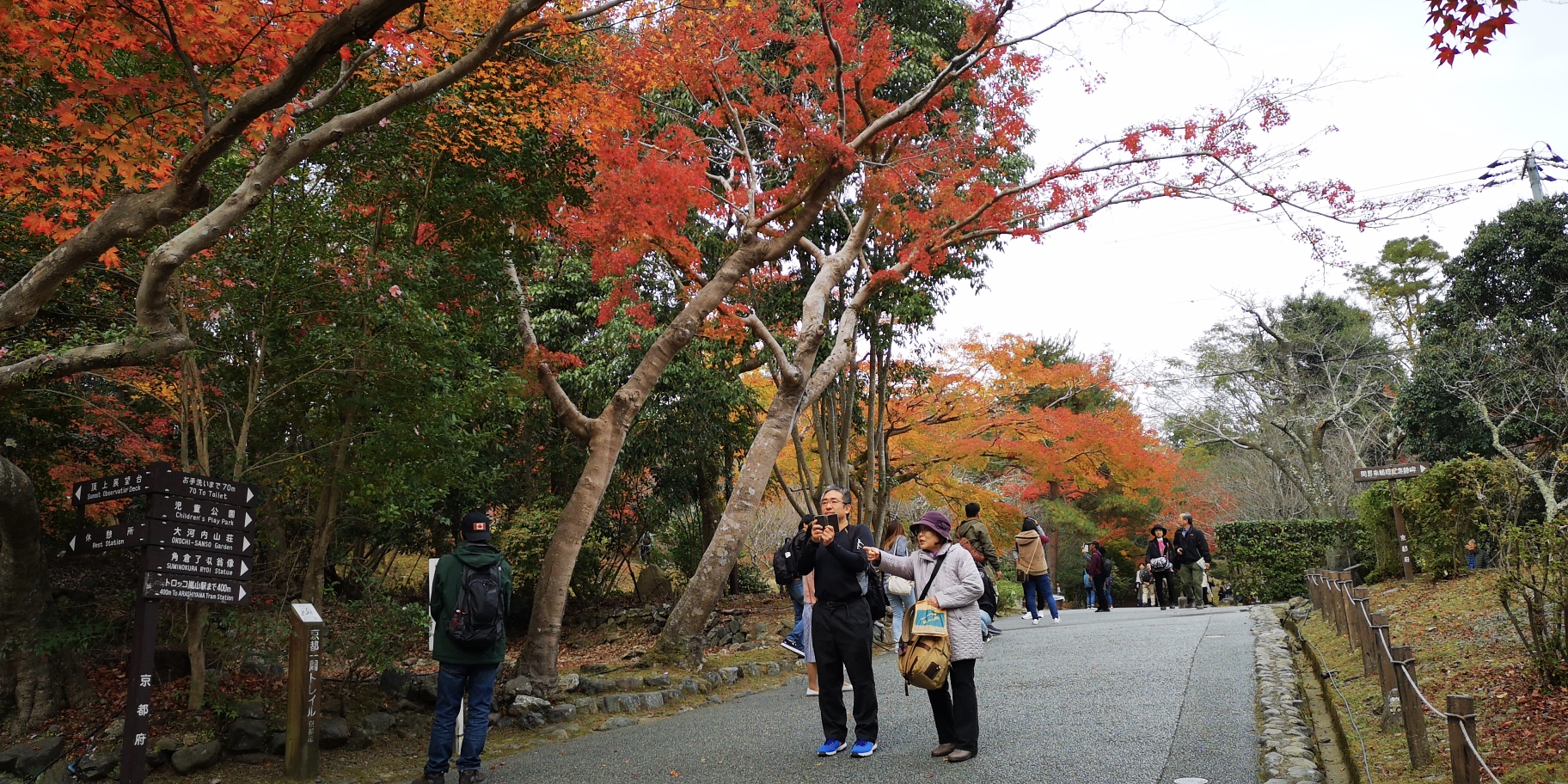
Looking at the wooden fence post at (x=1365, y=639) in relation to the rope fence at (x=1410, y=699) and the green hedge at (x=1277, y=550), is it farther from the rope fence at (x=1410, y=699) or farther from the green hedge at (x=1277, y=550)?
the green hedge at (x=1277, y=550)

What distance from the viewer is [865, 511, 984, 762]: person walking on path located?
536 centimetres

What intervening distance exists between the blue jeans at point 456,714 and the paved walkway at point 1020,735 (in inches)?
18.6

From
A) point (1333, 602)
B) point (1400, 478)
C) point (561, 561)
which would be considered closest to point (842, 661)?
point (561, 561)

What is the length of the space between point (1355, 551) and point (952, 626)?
17955 millimetres

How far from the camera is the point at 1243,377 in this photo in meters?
27.1

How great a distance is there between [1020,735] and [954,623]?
3.63 feet

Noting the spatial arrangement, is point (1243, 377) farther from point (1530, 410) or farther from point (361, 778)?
point (361, 778)

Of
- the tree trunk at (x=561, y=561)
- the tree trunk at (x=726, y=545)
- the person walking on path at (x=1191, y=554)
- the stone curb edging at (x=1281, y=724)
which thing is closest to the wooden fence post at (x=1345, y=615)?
the stone curb edging at (x=1281, y=724)

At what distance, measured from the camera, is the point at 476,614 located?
555 cm

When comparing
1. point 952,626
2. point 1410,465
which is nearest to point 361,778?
point 952,626

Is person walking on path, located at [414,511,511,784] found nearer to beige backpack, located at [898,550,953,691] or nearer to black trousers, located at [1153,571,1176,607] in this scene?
beige backpack, located at [898,550,953,691]

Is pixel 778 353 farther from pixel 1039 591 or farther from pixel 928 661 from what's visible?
pixel 928 661

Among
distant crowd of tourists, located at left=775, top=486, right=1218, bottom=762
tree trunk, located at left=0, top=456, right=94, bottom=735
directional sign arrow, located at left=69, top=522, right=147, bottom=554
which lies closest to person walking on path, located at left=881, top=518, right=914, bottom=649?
distant crowd of tourists, located at left=775, top=486, right=1218, bottom=762

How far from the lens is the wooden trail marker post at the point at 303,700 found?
20.7 ft
